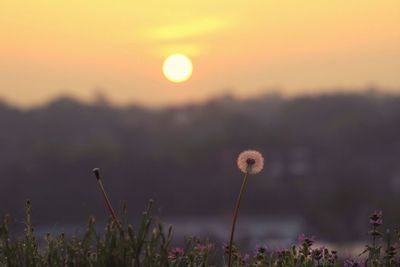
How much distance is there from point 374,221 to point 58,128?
576 feet

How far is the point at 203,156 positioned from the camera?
16300 centimetres

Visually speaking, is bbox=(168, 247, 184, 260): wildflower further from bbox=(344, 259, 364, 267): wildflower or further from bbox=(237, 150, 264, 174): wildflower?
bbox=(344, 259, 364, 267): wildflower

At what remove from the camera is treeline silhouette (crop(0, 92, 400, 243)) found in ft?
493

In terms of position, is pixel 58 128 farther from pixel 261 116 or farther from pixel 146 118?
pixel 261 116

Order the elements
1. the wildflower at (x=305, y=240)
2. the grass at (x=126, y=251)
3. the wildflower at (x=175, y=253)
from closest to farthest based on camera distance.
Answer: the grass at (x=126, y=251)
the wildflower at (x=305, y=240)
the wildflower at (x=175, y=253)

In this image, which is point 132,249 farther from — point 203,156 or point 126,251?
point 203,156

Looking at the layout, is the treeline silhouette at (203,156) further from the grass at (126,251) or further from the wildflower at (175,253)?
the grass at (126,251)

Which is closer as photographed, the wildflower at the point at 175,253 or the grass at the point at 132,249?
the grass at the point at 132,249

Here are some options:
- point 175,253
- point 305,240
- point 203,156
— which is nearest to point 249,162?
point 305,240

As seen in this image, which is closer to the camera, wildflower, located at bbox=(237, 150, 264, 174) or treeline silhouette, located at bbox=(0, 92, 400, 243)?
wildflower, located at bbox=(237, 150, 264, 174)

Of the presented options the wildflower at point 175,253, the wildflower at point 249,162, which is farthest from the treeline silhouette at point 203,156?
the wildflower at point 249,162

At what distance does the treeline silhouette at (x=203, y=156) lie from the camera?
150375mm

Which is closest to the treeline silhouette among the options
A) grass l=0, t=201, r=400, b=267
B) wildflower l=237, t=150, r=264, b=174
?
grass l=0, t=201, r=400, b=267

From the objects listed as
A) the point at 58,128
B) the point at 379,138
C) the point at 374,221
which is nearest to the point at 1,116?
the point at 58,128
